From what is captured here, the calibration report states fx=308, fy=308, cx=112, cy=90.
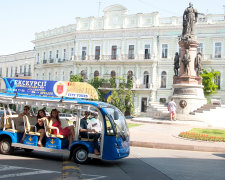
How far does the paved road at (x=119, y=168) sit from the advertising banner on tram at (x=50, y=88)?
80.0 inches

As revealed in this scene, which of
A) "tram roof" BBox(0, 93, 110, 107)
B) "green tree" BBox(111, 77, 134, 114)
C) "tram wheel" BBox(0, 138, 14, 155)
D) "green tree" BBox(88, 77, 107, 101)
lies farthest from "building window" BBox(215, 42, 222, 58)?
"tram wheel" BBox(0, 138, 14, 155)

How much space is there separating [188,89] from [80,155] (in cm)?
1667

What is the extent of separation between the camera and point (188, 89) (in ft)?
78.4

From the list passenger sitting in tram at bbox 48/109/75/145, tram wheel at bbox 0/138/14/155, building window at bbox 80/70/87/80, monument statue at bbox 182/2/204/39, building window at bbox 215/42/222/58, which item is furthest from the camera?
building window at bbox 80/70/87/80

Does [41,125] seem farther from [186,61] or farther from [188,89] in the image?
[186,61]

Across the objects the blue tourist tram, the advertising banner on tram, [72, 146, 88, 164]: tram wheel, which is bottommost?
[72, 146, 88, 164]: tram wheel

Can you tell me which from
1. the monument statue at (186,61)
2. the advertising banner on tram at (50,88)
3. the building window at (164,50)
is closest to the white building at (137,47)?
the building window at (164,50)

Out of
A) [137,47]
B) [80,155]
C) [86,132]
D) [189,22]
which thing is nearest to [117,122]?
[86,132]

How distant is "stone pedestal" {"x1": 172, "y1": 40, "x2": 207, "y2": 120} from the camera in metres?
23.5

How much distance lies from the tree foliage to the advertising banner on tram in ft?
103

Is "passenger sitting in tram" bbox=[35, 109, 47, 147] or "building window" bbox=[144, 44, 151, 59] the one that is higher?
"building window" bbox=[144, 44, 151, 59]

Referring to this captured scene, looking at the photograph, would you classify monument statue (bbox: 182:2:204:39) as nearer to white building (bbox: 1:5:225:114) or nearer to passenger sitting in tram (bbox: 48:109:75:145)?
passenger sitting in tram (bbox: 48:109:75:145)

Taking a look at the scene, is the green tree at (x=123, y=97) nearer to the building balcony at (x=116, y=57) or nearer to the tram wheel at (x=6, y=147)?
the building balcony at (x=116, y=57)

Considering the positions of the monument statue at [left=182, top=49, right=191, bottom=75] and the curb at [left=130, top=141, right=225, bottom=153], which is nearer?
the curb at [left=130, top=141, right=225, bottom=153]
